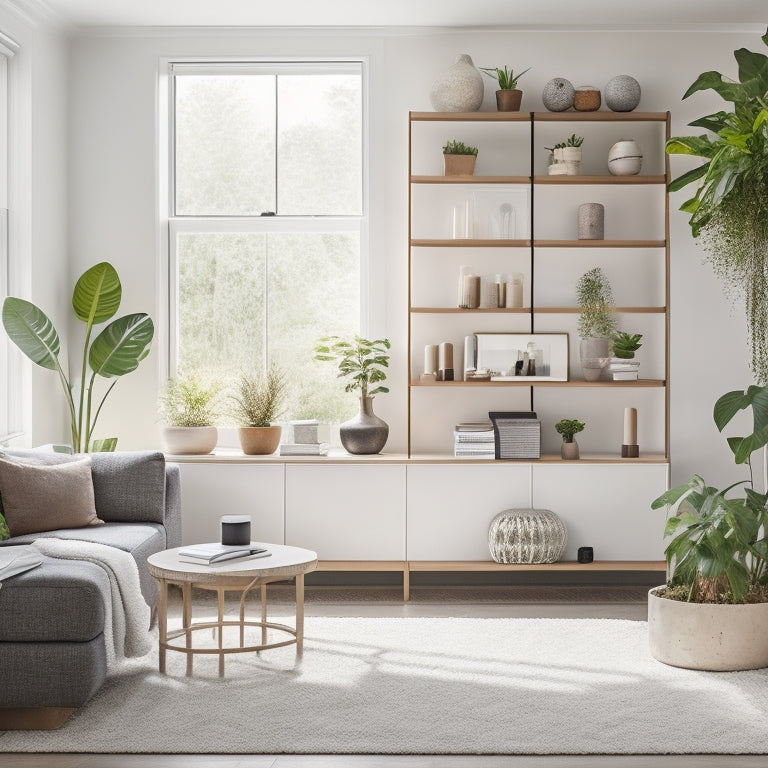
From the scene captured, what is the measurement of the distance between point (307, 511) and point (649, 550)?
5.74ft

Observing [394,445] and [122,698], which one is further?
[394,445]

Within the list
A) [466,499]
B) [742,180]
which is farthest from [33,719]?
[742,180]

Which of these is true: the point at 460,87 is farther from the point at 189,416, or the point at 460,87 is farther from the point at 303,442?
the point at 189,416

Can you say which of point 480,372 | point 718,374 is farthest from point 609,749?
point 718,374

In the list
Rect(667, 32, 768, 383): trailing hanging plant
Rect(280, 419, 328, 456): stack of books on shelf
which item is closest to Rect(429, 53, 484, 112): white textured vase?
Rect(667, 32, 768, 383): trailing hanging plant

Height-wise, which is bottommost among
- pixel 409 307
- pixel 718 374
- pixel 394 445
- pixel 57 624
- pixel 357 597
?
pixel 357 597

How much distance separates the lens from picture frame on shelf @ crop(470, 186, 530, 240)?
5.22 metres

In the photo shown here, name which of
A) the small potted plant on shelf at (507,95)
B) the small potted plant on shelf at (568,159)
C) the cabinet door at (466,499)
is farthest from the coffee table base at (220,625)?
the small potted plant on shelf at (507,95)

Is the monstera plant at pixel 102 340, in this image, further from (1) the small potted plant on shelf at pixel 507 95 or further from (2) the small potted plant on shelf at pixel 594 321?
(2) the small potted plant on shelf at pixel 594 321

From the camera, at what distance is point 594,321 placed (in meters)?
5.23

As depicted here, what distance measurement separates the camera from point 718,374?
530 cm

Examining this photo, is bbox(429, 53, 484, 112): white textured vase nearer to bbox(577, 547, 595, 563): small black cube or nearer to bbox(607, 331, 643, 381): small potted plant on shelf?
bbox(607, 331, 643, 381): small potted plant on shelf

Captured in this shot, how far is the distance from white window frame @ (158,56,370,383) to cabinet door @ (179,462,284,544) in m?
0.71

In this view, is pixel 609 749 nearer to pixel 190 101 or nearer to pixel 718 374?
pixel 718 374
